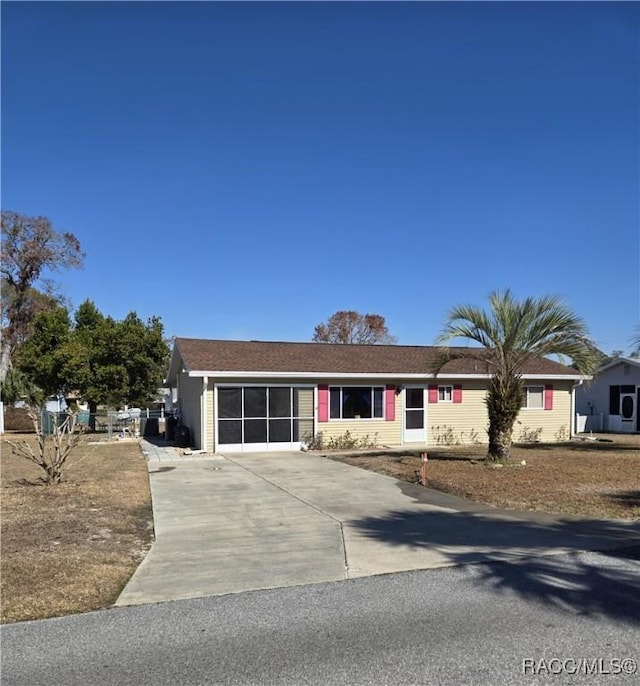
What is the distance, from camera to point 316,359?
22.2m

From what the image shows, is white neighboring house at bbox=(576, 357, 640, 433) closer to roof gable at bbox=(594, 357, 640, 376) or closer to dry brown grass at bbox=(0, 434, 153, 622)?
roof gable at bbox=(594, 357, 640, 376)

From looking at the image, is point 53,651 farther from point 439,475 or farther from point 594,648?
point 439,475

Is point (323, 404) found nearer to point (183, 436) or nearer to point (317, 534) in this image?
point (183, 436)

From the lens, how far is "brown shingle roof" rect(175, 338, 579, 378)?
19.9 metres

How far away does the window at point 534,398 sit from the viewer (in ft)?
78.2

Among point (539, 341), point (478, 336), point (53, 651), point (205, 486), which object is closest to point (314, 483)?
point (205, 486)

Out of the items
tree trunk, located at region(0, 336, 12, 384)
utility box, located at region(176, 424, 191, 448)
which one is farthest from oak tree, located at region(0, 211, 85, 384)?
utility box, located at region(176, 424, 191, 448)

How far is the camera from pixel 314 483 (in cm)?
1278

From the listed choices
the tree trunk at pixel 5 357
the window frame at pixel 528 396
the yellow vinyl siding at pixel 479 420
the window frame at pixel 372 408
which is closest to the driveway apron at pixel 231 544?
the window frame at pixel 372 408

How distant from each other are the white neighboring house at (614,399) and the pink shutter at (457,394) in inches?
375

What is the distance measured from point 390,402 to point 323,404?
8.68ft

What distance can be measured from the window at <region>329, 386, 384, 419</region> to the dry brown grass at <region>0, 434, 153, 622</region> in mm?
8447

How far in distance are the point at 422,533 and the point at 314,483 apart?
16.1ft

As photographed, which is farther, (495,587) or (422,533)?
(422,533)
